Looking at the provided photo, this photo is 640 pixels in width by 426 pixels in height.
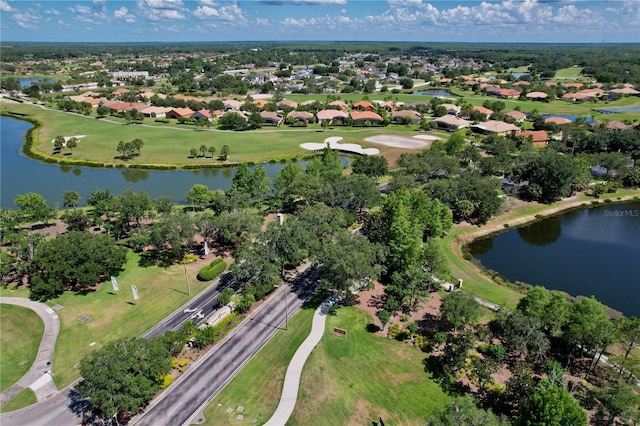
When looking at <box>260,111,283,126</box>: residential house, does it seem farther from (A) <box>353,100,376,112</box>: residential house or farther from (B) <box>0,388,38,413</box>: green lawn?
(B) <box>0,388,38,413</box>: green lawn

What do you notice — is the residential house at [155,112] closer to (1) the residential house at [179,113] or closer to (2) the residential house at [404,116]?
(1) the residential house at [179,113]

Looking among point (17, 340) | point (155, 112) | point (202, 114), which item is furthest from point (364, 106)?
point (17, 340)

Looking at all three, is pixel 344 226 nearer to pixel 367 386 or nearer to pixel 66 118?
pixel 367 386

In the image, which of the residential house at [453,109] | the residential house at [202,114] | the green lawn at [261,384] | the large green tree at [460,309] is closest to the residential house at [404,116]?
the residential house at [453,109]

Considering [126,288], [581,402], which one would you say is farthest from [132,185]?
[581,402]

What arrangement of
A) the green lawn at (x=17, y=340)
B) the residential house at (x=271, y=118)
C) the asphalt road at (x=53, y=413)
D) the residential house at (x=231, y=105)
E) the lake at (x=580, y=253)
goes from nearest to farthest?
1. the asphalt road at (x=53, y=413)
2. the green lawn at (x=17, y=340)
3. the lake at (x=580, y=253)
4. the residential house at (x=271, y=118)
5. the residential house at (x=231, y=105)

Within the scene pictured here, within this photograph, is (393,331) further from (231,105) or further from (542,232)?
(231,105)
